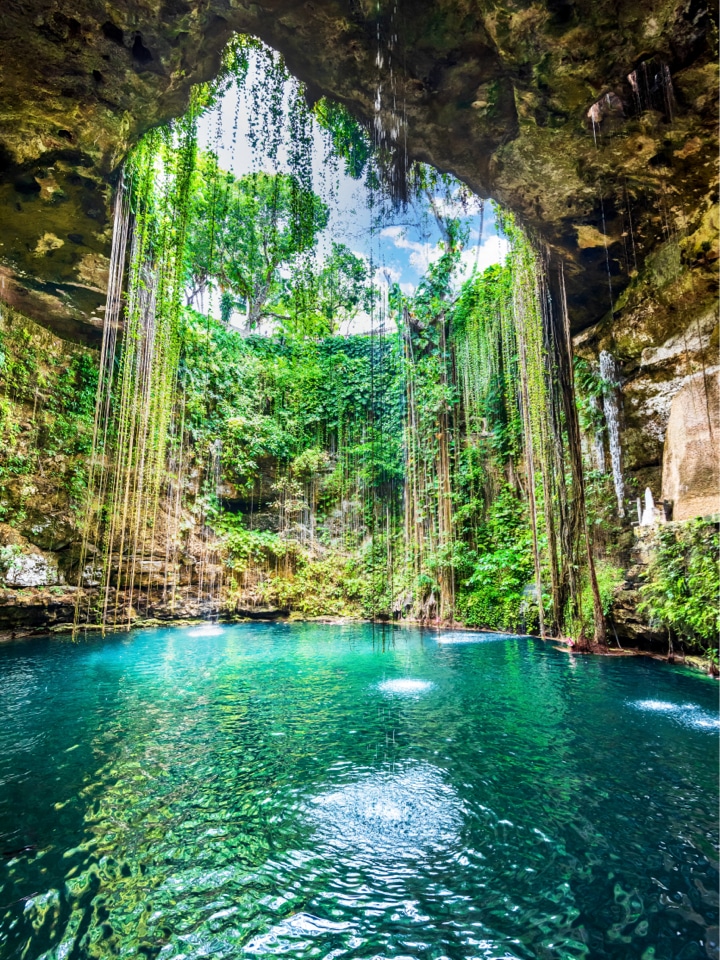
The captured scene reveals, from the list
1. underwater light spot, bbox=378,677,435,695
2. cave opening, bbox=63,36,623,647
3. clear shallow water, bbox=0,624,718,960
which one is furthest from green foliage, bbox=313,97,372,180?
clear shallow water, bbox=0,624,718,960

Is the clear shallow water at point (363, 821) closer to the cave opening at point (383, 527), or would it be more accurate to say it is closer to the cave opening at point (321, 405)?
the cave opening at point (383, 527)

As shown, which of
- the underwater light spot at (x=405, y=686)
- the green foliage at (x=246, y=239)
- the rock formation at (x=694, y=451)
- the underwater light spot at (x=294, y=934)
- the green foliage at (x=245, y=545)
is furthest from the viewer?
the green foliage at (x=245, y=545)

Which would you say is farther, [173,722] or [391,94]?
[391,94]

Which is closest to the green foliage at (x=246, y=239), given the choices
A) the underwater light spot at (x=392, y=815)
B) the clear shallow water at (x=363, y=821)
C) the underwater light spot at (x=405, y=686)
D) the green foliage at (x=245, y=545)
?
the green foliage at (x=245, y=545)

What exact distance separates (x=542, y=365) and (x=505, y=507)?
3.42 meters

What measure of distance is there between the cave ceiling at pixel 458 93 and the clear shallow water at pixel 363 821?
17.4 feet

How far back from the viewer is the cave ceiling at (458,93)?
3920 mm

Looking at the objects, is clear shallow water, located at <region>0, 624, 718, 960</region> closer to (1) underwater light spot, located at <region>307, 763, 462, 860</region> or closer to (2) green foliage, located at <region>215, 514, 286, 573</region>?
(1) underwater light spot, located at <region>307, 763, 462, 860</region>

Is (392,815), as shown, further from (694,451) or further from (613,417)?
(613,417)

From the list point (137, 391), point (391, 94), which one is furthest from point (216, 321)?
→ point (391, 94)

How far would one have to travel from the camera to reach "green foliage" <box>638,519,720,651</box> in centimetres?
477

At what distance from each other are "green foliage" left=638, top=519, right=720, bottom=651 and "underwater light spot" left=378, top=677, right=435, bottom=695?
9.35ft

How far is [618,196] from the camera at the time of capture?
5324 millimetres

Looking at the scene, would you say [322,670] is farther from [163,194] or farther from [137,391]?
[163,194]
